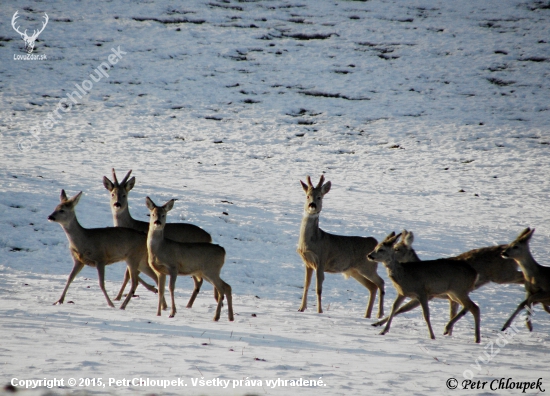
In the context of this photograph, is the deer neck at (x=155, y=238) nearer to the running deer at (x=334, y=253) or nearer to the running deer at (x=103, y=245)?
the running deer at (x=103, y=245)

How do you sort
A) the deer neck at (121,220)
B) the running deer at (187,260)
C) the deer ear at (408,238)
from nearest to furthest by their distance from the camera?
1. the running deer at (187,260)
2. the deer ear at (408,238)
3. the deer neck at (121,220)

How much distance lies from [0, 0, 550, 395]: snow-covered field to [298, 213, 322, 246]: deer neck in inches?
44.5

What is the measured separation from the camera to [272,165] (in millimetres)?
22125

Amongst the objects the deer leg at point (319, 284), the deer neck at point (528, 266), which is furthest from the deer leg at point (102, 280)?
the deer neck at point (528, 266)

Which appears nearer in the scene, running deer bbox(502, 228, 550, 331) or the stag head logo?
running deer bbox(502, 228, 550, 331)

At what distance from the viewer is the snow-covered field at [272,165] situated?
24.8 feet

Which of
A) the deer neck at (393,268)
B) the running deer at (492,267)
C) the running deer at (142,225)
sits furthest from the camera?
the running deer at (142,225)

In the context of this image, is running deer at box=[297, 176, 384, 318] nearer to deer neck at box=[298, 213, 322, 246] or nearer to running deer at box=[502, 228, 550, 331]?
deer neck at box=[298, 213, 322, 246]

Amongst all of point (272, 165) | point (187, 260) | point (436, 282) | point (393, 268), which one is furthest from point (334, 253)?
point (272, 165)

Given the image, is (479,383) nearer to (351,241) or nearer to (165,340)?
(165,340)

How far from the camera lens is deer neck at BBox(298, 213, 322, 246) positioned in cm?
1165

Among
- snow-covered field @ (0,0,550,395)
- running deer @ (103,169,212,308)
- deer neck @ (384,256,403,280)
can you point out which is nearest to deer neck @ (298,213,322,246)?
snow-covered field @ (0,0,550,395)

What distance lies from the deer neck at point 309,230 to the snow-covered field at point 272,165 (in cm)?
113

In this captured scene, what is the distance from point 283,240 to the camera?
1477cm
